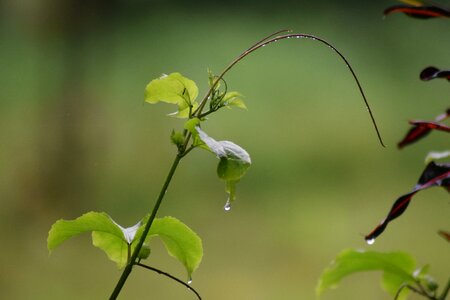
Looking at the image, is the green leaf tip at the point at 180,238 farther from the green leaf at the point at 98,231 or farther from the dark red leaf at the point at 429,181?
the dark red leaf at the point at 429,181

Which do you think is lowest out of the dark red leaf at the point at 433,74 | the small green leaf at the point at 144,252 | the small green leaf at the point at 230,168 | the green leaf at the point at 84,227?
Result: the small green leaf at the point at 144,252

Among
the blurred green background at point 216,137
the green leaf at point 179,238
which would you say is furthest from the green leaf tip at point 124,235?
the blurred green background at point 216,137

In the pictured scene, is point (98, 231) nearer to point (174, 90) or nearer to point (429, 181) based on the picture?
point (174, 90)

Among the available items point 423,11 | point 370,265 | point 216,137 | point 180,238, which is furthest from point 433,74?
point 216,137

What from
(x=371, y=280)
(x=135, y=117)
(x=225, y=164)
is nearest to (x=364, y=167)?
(x=371, y=280)

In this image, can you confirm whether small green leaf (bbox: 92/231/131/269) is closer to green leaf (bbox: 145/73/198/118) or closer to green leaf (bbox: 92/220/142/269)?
green leaf (bbox: 92/220/142/269)

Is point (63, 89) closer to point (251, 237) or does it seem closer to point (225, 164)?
point (251, 237)

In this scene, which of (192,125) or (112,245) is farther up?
(192,125)
